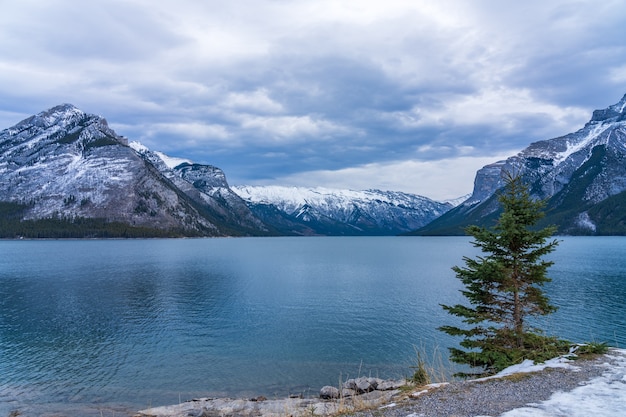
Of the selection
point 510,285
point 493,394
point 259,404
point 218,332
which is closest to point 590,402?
point 493,394

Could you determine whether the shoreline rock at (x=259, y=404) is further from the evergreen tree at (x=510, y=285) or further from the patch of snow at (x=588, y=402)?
the patch of snow at (x=588, y=402)

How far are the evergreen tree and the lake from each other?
50.7 ft

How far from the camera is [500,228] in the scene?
71.9 feet

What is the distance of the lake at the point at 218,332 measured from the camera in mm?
33844

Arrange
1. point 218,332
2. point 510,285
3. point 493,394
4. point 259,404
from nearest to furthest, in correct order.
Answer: point 493,394, point 510,285, point 259,404, point 218,332

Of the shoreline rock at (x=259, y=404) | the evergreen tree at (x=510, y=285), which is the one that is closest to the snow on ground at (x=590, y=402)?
the evergreen tree at (x=510, y=285)

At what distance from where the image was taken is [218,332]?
166 feet

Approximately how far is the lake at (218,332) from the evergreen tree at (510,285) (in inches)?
608

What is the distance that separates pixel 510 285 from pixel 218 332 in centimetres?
3894

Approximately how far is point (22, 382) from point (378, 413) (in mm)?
35279

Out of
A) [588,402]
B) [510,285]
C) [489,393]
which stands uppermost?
[510,285]

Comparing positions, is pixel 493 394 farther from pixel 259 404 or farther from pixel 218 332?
pixel 218 332

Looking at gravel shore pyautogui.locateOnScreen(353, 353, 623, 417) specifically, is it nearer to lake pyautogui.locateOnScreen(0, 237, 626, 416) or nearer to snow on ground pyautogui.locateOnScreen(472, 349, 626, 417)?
snow on ground pyautogui.locateOnScreen(472, 349, 626, 417)

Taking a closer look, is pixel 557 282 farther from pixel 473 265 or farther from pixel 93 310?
pixel 93 310
